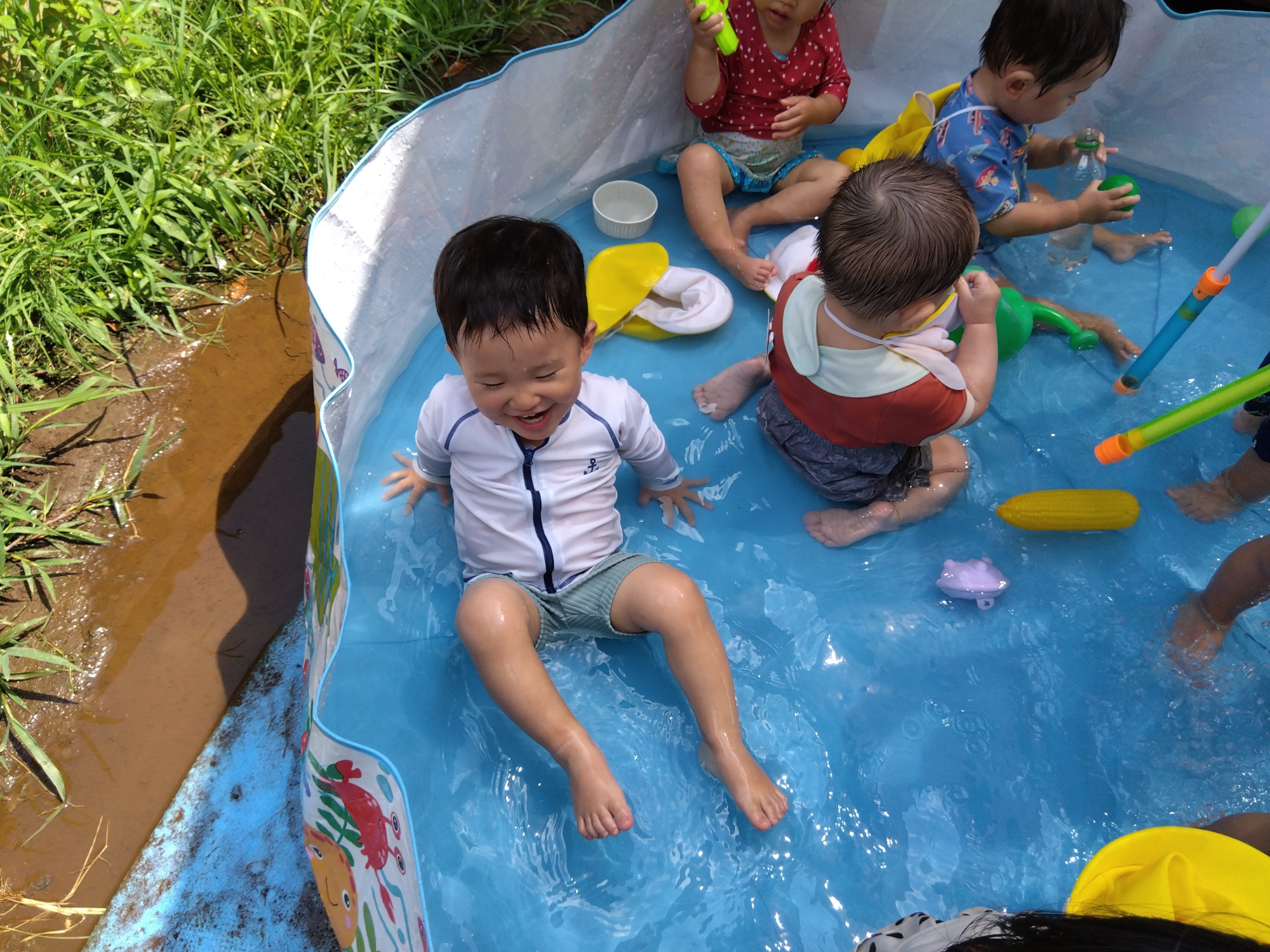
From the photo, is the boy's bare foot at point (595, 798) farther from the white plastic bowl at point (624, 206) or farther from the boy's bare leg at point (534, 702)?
the white plastic bowl at point (624, 206)

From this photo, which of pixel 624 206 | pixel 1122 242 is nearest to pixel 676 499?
pixel 624 206

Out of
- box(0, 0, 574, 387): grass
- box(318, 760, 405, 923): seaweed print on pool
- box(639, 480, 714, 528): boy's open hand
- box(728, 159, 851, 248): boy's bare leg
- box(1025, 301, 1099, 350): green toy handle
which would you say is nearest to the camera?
box(318, 760, 405, 923): seaweed print on pool

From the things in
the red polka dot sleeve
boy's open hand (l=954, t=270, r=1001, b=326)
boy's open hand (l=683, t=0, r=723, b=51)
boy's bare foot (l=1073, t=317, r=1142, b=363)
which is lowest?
boy's bare foot (l=1073, t=317, r=1142, b=363)

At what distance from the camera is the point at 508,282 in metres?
1.43

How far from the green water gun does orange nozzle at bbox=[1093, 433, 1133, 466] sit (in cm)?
138

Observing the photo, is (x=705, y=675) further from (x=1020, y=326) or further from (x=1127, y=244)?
(x=1127, y=244)

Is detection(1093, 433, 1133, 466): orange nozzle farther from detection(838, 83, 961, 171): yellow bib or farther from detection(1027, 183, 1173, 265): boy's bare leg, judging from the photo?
detection(1027, 183, 1173, 265): boy's bare leg

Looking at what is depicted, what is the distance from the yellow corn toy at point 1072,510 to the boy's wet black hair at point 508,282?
1156mm

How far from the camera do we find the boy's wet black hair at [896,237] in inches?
58.4

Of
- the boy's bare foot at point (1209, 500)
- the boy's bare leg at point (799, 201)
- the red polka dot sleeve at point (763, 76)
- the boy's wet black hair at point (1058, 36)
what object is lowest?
the boy's bare foot at point (1209, 500)

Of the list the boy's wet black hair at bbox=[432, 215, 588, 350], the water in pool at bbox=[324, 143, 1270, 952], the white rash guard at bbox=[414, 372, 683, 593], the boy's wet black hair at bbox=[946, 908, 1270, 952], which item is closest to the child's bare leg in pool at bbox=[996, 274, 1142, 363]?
the water in pool at bbox=[324, 143, 1270, 952]

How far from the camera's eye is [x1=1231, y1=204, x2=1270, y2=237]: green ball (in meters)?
2.56

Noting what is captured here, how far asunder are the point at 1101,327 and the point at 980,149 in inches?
26.9

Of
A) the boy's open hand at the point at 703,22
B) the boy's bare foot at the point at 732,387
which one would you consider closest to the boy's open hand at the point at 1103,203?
the boy's bare foot at the point at 732,387
